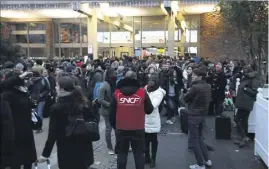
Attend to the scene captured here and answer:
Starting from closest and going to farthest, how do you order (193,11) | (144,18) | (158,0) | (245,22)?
(245,22) → (158,0) → (193,11) → (144,18)

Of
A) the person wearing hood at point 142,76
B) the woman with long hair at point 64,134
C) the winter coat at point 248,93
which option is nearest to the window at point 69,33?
the person wearing hood at point 142,76

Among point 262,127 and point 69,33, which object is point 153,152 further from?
point 69,33

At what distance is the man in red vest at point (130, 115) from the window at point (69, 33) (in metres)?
26.7

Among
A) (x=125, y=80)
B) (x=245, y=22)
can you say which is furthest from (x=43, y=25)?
(x=125, y=80)

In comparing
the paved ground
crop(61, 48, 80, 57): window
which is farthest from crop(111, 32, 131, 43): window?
the paved ground

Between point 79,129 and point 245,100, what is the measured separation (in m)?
4.41

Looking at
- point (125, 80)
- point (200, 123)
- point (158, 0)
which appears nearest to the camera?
point (125, 80)

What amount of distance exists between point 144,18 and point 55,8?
26.0ft

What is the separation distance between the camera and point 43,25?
102 feet

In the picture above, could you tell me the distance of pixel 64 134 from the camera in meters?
4.05

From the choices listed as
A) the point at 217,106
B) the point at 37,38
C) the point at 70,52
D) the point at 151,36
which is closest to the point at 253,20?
the point at 217,106

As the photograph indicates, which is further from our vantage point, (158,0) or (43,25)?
(43,25)

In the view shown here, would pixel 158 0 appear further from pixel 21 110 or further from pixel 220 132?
pixel 21 110

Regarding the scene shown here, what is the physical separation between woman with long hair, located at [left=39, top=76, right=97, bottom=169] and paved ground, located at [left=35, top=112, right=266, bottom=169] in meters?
2.21
